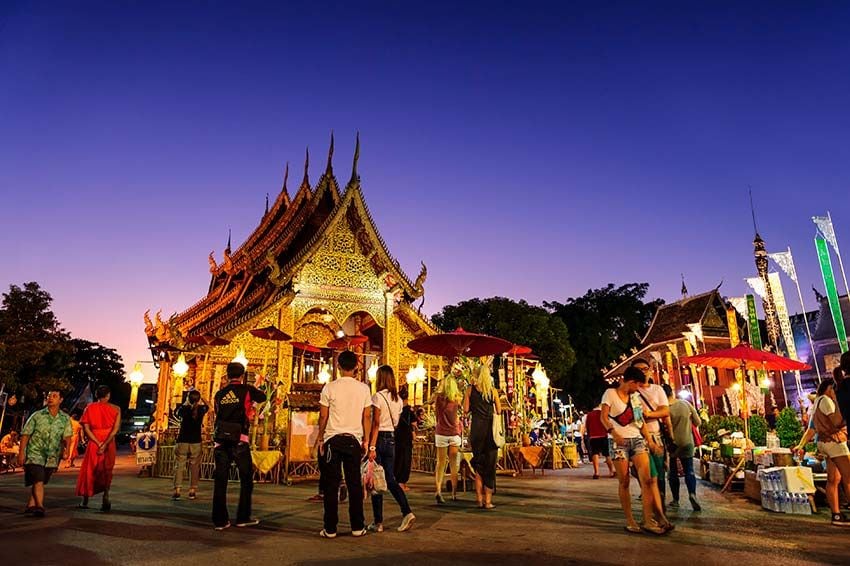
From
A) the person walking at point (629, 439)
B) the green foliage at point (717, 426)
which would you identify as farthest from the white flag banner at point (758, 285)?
the person walking at point (629, 439)

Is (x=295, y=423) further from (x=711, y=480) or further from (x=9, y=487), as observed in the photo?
(x=711, y=480)

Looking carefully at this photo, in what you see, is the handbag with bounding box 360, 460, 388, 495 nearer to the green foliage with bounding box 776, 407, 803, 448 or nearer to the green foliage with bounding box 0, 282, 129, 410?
the green foliage with bounding box 776, 407, 803, 448

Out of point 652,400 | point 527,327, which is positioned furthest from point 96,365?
point 652,400

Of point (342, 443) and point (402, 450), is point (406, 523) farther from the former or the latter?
point (402, 450)

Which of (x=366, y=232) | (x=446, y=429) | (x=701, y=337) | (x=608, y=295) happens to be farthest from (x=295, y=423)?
(x=608, y=295)

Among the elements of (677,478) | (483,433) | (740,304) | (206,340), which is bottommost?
(677,478)

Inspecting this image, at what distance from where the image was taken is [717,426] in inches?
459

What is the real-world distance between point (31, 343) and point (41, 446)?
17.6 m

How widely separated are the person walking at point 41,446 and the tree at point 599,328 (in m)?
36.0

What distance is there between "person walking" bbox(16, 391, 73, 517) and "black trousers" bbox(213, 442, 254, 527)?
238 cm

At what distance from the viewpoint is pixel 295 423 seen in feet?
33.0

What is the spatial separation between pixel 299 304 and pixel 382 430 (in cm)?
971

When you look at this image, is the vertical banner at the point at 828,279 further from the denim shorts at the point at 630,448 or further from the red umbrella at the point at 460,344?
the denim shorts at the point at 630,448

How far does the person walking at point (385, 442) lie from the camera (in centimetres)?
505
